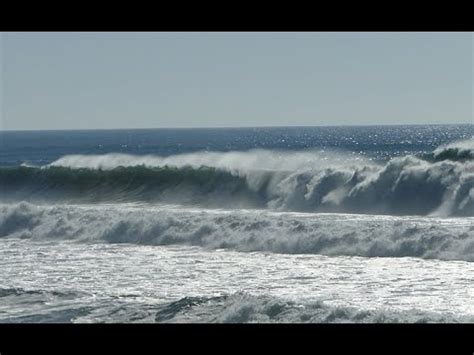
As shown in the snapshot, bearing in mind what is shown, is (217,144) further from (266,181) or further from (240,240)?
(240,240)

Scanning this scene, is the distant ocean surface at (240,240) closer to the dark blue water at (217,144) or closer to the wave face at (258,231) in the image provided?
the wave face at (258,231)

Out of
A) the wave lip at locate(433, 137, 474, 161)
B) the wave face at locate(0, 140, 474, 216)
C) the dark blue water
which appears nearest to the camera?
the wave face at locate(0, 140, 474, 216)

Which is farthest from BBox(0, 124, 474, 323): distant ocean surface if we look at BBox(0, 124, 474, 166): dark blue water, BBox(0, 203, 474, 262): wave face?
BBox(0, 124, 474, 166): dark blue water

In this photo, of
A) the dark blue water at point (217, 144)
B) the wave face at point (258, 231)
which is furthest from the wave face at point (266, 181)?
the dark blue water at point (217, 144)

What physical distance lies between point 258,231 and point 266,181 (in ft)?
19.1

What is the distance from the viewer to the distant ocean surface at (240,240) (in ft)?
21.5

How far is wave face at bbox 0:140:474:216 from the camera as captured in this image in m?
15.3

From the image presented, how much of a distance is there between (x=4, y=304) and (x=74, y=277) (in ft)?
5.15

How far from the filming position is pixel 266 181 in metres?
17.7

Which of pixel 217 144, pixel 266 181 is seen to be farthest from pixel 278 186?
pixel 217 144

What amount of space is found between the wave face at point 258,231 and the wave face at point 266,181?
147 cm

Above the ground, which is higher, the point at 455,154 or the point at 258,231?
the point at 455,154

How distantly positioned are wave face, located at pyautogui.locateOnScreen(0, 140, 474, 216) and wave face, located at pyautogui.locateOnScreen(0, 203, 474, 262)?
1.47 metres

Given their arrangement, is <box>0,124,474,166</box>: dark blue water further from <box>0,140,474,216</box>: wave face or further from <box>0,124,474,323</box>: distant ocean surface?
<box>0,124,474,323</box>: distant ocean surface
